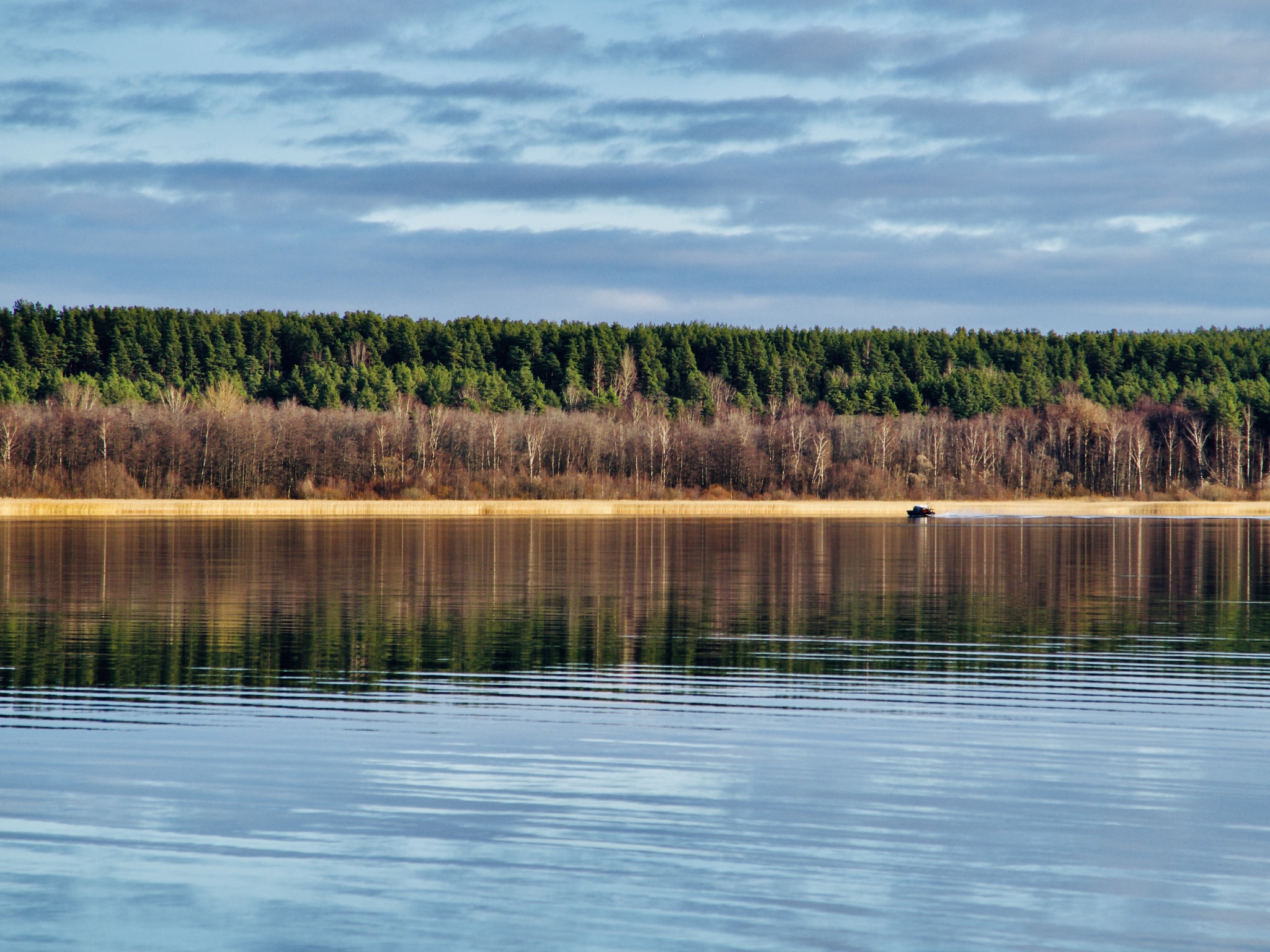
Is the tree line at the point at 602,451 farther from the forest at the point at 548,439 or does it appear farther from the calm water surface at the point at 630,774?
the calm water surface at the point at 630,774

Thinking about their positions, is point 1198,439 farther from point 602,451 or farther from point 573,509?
point 573,509

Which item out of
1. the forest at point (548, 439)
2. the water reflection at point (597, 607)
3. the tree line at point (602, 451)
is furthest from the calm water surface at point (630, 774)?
the forest at point (548, 439)

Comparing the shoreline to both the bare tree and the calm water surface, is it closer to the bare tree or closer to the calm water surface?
the bare tree

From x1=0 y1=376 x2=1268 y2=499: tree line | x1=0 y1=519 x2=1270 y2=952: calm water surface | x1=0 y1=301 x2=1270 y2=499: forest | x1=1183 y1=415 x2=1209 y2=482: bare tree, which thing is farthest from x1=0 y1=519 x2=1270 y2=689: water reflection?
x1=1183 y1=415 x2=1209 y2=482: bare tree

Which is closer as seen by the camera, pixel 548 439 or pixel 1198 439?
pixel 548 439

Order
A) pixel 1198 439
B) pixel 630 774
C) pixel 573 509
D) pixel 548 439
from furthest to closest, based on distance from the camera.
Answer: pixel 1198 439
pixel 548 439
pixel 573 509
pixel 630 774

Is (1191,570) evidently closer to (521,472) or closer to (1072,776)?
(1072,776)

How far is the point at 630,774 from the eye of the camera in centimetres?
1496

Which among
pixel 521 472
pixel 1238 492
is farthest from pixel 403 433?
pixel 1238 492

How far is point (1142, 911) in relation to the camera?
10320 millimetres

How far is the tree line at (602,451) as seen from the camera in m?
143

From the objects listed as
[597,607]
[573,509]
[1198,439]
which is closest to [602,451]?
[573,509]

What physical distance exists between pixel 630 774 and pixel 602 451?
144m

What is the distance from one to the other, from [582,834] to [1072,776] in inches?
235
